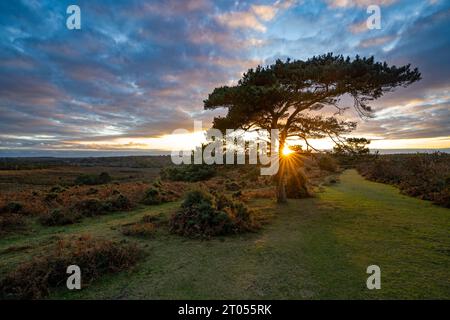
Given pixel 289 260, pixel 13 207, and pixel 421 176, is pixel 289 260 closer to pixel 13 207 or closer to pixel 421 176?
pixel 13 207

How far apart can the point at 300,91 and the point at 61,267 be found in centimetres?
1241

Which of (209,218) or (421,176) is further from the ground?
(421,176)

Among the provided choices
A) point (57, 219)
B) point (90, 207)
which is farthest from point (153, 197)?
point (57, 219)

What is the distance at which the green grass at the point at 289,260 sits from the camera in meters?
5.29

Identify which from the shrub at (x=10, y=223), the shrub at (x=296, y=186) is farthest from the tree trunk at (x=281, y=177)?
the shrub at (x=10, y=223)

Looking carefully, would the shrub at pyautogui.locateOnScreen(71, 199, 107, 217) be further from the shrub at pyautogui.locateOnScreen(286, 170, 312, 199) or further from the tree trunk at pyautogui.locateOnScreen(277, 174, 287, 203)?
the shrub at pyautogui.locateOnScreen(286, 170, 312, 199)

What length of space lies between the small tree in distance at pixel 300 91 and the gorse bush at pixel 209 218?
469 cm

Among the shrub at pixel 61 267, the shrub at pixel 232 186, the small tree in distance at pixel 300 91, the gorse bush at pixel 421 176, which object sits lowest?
the shrub at pixel 232 186

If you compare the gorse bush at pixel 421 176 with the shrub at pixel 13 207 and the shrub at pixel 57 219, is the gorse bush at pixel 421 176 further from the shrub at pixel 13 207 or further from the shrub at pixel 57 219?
the shrub at pixel 13 207

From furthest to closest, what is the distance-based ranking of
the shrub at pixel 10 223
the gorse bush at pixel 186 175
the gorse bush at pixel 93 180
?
the gorse bush at pixel 93 180 < the gorse bush at pixel 186 175 < the shrub at pixel 10 223

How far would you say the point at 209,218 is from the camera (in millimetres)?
10125

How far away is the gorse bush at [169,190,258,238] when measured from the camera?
973 centimetres
